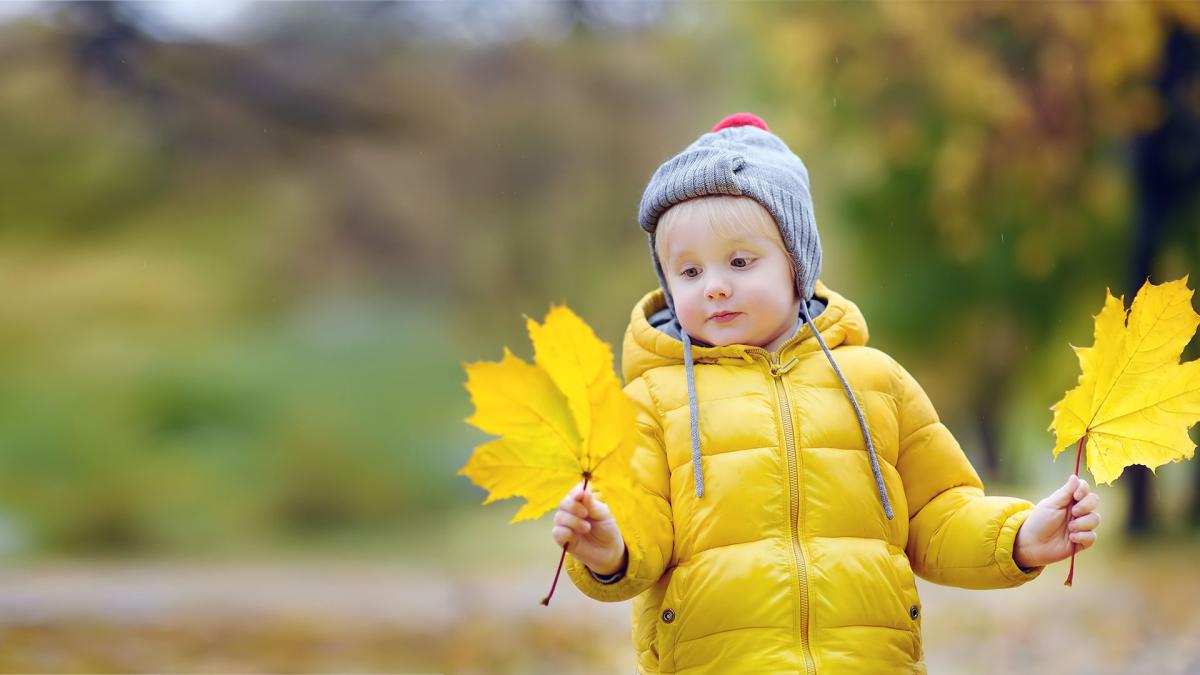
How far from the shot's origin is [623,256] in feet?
22.3

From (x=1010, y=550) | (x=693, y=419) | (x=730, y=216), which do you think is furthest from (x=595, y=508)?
(x=1010, y=550)

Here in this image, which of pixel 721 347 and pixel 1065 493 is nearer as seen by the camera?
pixel 1065 493

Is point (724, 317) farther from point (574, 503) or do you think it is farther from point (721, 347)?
point (574, 503)

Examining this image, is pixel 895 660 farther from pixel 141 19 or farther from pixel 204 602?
pixel 141 19

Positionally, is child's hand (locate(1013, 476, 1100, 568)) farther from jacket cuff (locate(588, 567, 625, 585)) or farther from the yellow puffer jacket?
jacket cuff (locate(588, 567, 625, 585))

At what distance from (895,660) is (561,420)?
0.54 m

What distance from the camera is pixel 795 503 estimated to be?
1.59 m

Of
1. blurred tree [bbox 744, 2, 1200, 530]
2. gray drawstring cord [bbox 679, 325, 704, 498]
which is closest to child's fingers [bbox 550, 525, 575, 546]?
gray drawstring cord [bbox 679, 325, 704, 498]

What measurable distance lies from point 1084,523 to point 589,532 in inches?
23.8

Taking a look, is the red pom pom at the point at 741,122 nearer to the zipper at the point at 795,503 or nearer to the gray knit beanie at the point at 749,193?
the gray knit beanie at the point at 749,193

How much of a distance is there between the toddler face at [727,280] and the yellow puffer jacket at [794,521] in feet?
0.12

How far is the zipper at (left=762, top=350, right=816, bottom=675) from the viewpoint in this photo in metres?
1.56

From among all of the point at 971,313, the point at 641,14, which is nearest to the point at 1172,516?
the point at 971,313

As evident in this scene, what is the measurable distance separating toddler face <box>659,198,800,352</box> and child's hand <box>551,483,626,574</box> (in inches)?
12.5
